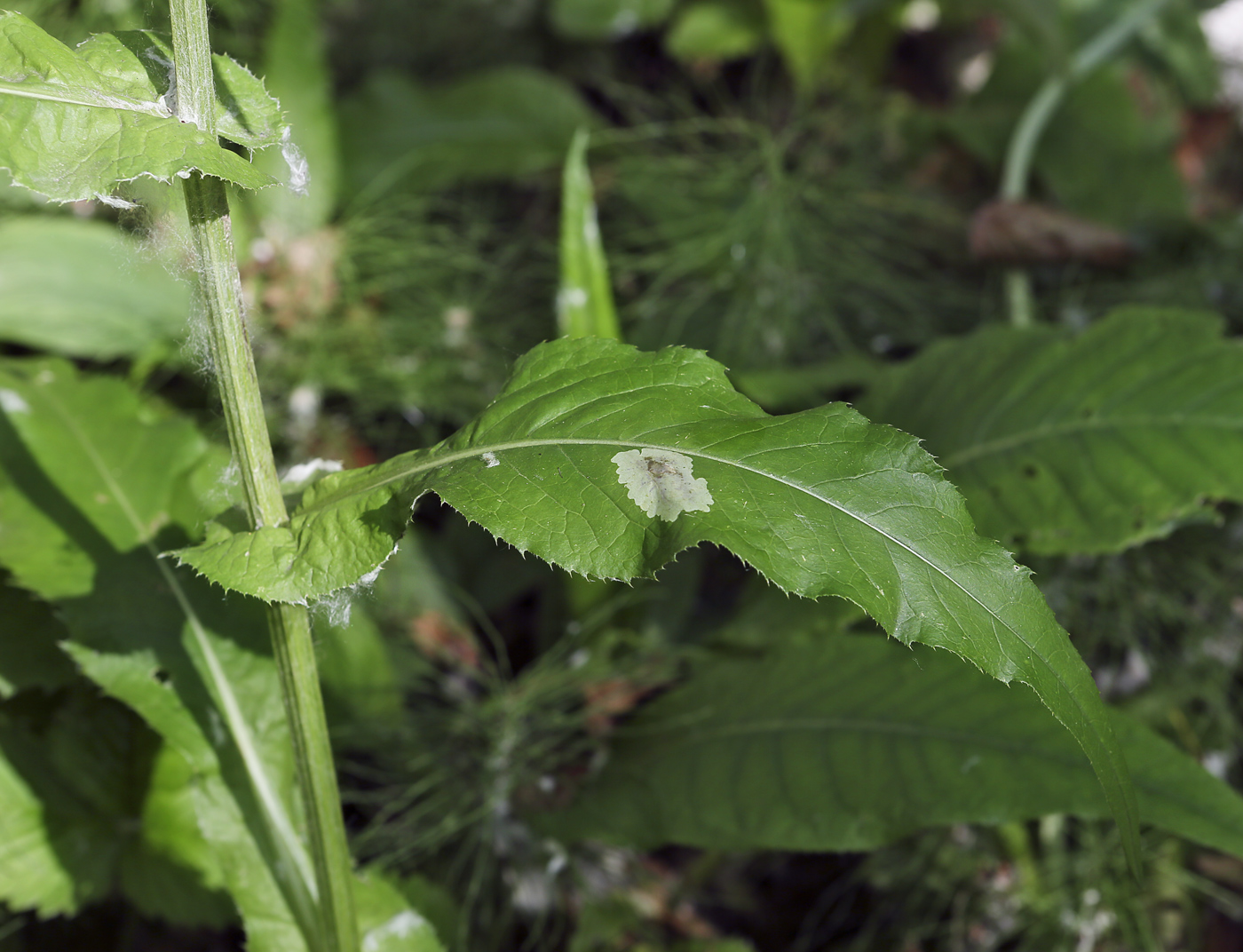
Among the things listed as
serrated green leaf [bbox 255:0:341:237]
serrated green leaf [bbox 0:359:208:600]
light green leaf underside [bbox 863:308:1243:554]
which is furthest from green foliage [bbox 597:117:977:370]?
serrated green leaf [bbox 0:359:208:600]

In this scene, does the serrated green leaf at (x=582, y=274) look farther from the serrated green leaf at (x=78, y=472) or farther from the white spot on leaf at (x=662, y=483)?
the white spot on leaf at (x=662, y=483)

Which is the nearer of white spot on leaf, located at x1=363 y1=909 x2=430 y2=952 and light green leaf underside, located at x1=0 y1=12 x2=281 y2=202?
light green leaf underside, located at x1=0 y1=12 x2=281 y2=202

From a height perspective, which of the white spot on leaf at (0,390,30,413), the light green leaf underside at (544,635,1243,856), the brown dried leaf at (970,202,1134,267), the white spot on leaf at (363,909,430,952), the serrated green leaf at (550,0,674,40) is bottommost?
the light green leaf underside at (544,635,1243,856)

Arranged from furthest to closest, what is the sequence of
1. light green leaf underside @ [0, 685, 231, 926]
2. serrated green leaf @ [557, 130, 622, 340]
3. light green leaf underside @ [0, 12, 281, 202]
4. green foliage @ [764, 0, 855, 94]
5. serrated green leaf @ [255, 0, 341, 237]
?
green foliage @ [764, 0, 855, 94], serrated green leaf @ [255, 0, 341, 237], serrated green leaf @ [557, 130, 622, 340], light green leaf underside @ [0, 685, 231, 926], light green leaf underside @ [0, 12, 281, 202]

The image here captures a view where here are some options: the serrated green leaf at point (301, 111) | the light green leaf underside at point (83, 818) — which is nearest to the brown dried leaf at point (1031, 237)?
the serrated green leaf at point (301, 111)

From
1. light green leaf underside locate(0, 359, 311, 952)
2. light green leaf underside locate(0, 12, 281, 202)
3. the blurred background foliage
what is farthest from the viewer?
the blurred background foliage

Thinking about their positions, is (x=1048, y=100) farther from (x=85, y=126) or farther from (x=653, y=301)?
(x=85, y=126)

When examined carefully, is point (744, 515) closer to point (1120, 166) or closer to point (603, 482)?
point (603, 482)

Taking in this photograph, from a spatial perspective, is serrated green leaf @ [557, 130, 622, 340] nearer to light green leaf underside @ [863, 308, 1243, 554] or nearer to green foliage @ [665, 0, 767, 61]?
light green leaf underside @ [863, 308, 1243, 554]
